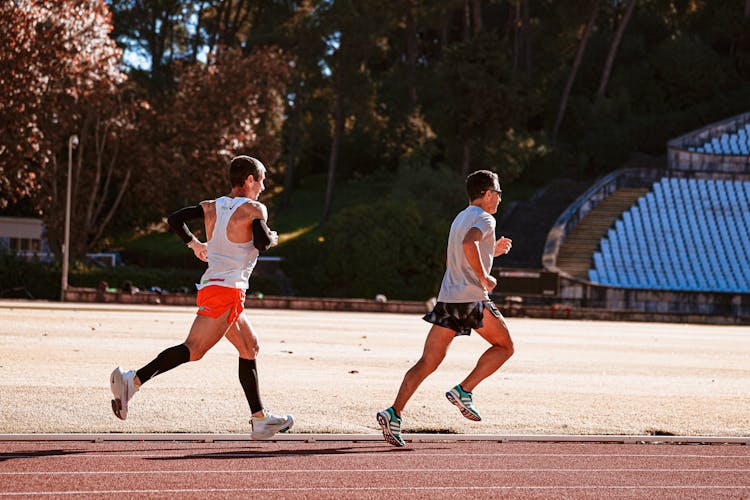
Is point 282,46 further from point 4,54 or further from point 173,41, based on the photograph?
point 4,54

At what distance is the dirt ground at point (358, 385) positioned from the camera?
33.3 ft

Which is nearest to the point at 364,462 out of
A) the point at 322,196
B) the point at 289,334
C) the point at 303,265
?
the point at 289,334

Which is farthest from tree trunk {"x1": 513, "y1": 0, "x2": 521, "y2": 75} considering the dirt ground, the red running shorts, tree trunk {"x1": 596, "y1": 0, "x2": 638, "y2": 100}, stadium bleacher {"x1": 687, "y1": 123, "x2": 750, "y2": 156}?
the red running shorts

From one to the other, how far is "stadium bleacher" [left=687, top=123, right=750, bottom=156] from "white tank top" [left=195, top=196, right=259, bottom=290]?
194ft

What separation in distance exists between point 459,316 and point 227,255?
183cm

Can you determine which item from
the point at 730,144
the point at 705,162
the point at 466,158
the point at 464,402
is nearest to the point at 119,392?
the point at 464,402

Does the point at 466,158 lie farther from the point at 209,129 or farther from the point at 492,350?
the point at 492,350

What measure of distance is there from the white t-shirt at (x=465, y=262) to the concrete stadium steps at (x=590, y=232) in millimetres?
43107

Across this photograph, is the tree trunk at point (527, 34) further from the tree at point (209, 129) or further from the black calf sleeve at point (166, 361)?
the black calf sleeve at point (166, 361)

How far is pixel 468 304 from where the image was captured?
9219mm

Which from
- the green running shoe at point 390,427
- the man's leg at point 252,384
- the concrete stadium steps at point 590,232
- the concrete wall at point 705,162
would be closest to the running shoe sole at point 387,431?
the green running shoe at point 390,427

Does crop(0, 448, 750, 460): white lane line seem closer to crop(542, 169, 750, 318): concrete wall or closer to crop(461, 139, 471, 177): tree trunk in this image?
crop(542, 169, 750, 318): concrete wall

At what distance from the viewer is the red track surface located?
7.02 metres

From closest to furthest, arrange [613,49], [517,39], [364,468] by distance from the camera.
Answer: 1. [364,468]
2. [613,49]
3. [517,39]
